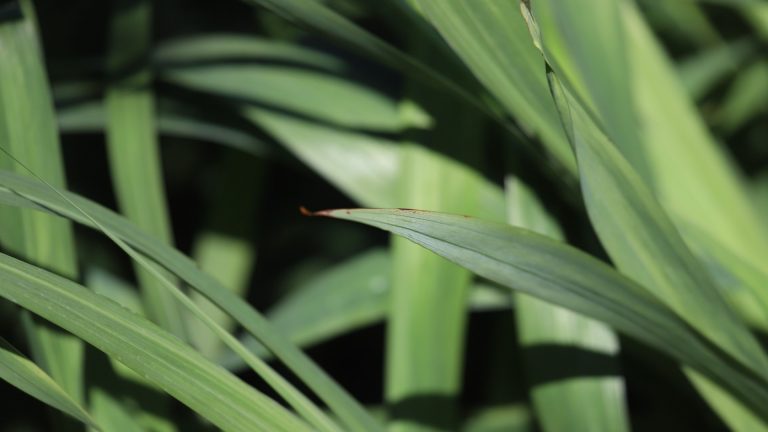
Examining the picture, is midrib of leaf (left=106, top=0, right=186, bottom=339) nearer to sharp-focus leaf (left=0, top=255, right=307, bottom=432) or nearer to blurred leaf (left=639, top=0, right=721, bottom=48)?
sharp-focus leaf (left=0, top=255, right=307, bottom=432)

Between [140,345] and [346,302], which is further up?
[140,345]

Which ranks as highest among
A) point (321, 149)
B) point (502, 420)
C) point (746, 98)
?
point (321, 149)

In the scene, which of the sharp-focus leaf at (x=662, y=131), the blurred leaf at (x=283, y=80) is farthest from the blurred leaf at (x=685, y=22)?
the blurred leaf at (x=283, y=80)

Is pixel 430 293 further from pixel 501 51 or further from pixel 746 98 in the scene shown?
pixel 746 98

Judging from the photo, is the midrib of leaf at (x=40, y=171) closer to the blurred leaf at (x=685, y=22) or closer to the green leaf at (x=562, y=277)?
the green leaf at (x=562, y=277)

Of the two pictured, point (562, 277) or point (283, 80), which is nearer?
point (562, 277)

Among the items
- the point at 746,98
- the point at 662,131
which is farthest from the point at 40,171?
the point at 746,98

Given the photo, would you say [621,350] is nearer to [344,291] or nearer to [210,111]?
[344,291]

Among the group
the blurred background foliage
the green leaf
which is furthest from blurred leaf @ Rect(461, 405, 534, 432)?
the green leaf
